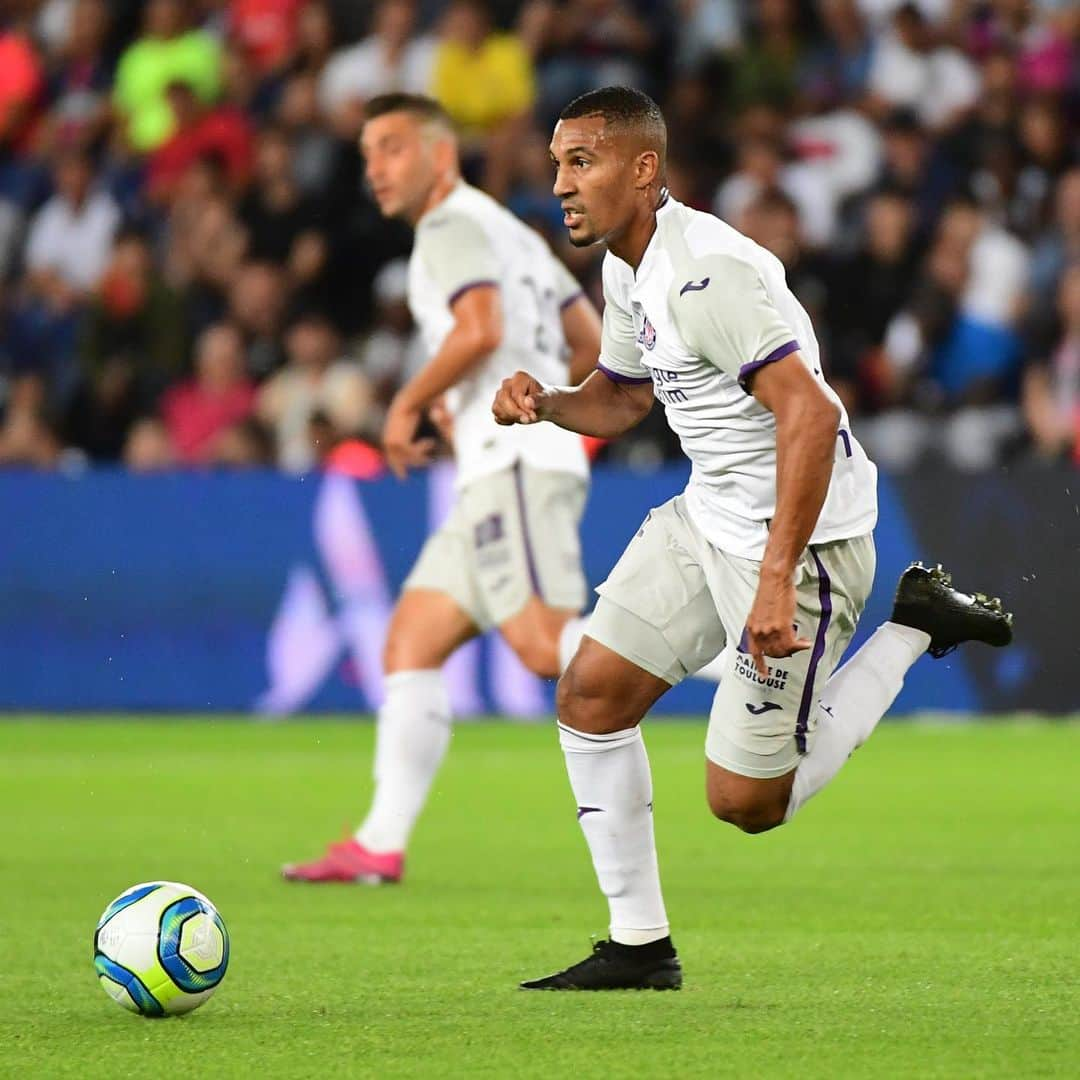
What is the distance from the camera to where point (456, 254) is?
7824 millimetres

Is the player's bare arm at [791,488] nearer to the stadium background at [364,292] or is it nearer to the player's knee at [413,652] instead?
the player's knee at [413,652]

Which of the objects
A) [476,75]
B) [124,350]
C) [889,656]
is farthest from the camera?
[476,75]

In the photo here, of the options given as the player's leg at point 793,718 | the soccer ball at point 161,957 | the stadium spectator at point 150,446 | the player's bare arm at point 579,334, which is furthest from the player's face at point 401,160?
the stadium spectator at point 150,446

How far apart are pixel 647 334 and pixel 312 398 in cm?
892

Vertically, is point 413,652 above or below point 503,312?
below

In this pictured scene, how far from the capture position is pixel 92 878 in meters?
7.53

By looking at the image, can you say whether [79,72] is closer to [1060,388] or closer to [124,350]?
[124,350]

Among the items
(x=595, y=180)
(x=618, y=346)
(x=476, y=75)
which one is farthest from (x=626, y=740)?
(x=476, y=75)

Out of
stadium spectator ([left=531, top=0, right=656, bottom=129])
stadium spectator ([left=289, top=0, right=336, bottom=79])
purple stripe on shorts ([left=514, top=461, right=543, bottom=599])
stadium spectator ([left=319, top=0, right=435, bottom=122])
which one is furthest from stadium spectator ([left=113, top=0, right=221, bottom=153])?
purple stripe on shorts ([left=514, top=461, right=543, bottom=599])

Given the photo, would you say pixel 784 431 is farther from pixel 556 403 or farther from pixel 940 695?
pixel 940 695

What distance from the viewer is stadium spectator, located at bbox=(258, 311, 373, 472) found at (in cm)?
1381

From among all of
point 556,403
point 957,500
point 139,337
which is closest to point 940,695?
point 957,500

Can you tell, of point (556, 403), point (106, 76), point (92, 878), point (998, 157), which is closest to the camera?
point (556, 403)

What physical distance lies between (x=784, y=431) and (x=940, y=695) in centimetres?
821
